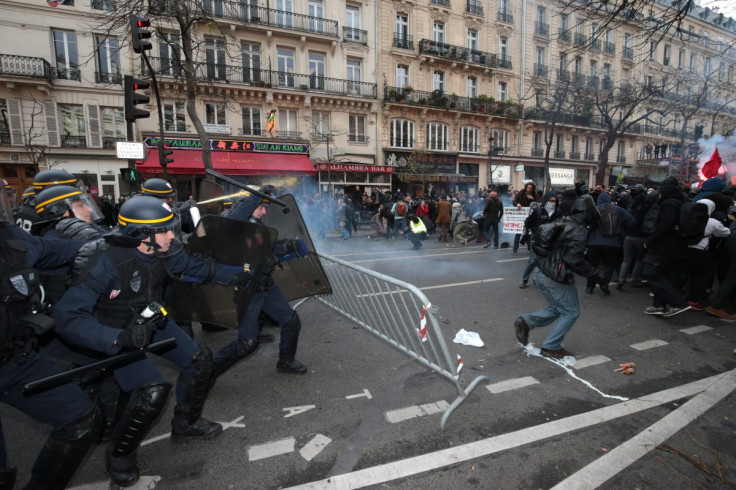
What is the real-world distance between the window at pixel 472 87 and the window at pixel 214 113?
17.6 m

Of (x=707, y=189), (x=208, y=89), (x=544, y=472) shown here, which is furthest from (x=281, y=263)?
(x=208, y=89)

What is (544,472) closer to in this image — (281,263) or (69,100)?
(281,263)

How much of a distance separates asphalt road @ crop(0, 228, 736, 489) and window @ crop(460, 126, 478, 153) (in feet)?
84.8

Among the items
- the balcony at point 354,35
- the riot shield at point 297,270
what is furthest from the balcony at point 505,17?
the riot shield at point 297,270

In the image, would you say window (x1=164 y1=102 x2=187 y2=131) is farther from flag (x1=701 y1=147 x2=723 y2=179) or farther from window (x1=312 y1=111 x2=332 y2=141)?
flag (x1=701 y1=147 x2=723 y2=179)

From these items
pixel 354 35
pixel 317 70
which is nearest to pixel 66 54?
pixel 317 70

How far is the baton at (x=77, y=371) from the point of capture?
6.22 ft

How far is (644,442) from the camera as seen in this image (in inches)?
107

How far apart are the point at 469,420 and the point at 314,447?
1.19 meters

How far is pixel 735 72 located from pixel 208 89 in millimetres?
27545

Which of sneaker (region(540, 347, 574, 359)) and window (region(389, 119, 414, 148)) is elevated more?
window (region(389, 119, 414, 148))

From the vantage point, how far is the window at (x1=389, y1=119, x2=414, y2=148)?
26.4 meters

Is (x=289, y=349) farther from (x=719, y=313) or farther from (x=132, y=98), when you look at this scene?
(x=132, y=98)

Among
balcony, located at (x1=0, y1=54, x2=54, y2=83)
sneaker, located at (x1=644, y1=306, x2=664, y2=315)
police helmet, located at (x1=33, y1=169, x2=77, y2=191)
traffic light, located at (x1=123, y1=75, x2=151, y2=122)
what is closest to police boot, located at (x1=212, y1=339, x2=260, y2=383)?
police helmet, located at (x1=33, y1=169, x2=77, y2=191)
